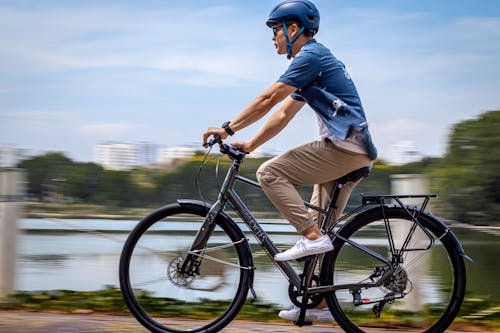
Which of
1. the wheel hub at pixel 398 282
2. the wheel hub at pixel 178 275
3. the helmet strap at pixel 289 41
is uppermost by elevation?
the helmet strap at pixel 289 41

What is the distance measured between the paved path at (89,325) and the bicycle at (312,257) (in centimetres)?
27

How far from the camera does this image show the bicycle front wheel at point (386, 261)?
4133 mm

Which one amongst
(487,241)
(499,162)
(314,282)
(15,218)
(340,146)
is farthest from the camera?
(499,162)

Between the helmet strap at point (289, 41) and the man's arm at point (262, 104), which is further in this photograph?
the helmet strap at point (289, 41)

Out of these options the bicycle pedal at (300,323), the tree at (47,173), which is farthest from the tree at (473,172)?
the tree at (47,173)

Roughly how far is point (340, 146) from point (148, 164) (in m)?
2.68

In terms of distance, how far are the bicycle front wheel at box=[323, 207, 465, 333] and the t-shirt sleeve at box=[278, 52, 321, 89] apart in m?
0.84

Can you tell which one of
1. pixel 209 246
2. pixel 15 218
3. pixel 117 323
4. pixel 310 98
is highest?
pixel 310 98

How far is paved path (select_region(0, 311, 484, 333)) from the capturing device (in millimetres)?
4371

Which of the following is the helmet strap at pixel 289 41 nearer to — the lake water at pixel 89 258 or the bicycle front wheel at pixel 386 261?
the bicycle front wheel at pixel 386 261

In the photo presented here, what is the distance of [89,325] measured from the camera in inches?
179

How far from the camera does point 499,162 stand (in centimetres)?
696

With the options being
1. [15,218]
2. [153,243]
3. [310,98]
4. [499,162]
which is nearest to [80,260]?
[15,218]

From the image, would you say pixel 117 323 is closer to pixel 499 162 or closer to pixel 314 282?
pixel 314 282
